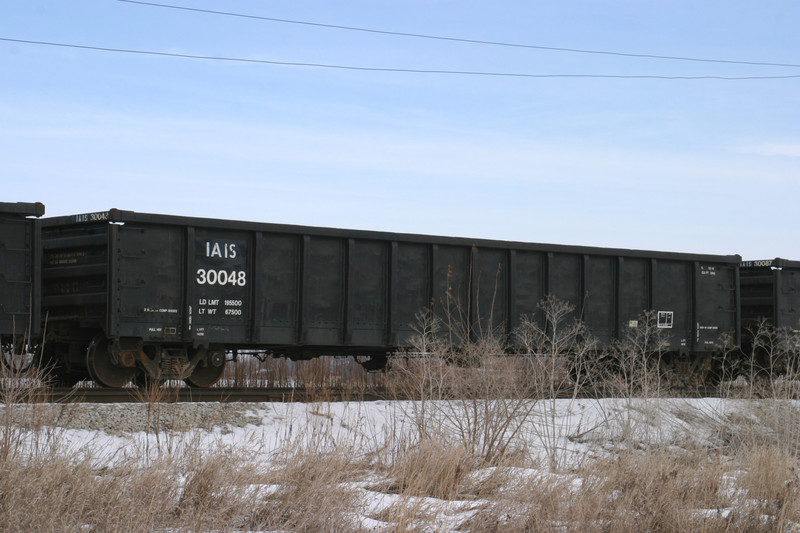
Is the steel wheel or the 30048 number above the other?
the 30048 number

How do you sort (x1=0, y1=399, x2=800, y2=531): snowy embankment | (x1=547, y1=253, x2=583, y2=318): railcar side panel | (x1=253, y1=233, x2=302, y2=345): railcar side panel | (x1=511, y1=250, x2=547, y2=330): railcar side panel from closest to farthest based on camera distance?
1. (x1=0, y1=399, x2=800, y2=531): snowy embankment
2. (x1=253, y1=233, x2=302, y2=345): railcar side panel
3. (x1=511, y1=250, x2=547, y2=330): railcar side panel
4. (x1=547, y1=253, x2=583, y2=318): railcar side panel

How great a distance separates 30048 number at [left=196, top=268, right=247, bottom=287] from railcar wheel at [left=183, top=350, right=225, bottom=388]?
1211 millimetres

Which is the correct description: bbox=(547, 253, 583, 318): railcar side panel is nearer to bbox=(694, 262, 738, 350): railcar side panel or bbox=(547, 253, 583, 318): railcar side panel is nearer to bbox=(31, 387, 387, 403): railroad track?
bbox=(694, 262, 738, 350): railcar side panel

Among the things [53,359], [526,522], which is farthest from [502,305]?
[526,522]

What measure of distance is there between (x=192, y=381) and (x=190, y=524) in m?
8.26

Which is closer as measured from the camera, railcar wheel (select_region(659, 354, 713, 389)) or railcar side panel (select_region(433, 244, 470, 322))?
railcar side panel (select_region(433, 244, 470, 322))

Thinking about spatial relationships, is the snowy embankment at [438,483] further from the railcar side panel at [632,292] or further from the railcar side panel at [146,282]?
the railcar side panel at [632,292]

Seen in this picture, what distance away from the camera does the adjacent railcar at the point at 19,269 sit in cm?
1207

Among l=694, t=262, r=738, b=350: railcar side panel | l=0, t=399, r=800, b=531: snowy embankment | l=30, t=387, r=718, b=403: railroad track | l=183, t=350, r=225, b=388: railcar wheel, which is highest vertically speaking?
l=694, t=262, r=738, b=350: railcar side panel

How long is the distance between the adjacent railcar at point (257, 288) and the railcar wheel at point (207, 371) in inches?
0.8

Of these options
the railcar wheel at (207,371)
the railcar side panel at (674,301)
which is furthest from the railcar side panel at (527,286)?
the railcar wheel at (207,371)

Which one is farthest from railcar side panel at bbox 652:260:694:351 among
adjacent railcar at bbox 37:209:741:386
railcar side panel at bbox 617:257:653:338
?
adjacent railcar at bbox 37:209:741:386

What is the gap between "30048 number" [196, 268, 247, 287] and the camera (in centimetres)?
1330

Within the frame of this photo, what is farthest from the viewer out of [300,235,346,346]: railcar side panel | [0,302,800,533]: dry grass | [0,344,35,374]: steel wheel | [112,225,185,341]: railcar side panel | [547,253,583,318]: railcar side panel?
[547,253,583,318]: railcar side panel
